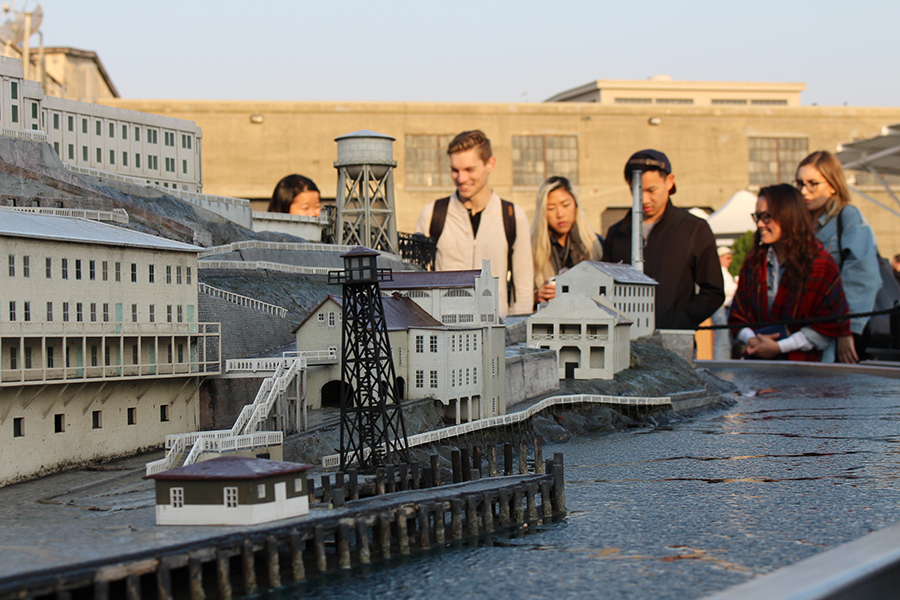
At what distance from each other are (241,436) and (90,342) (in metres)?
7.34

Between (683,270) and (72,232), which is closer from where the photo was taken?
(72,232)

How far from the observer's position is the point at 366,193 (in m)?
75.1

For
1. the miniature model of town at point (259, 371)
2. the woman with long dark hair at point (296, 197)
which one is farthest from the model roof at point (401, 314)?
the woman with long dark hair at point (296, 197)

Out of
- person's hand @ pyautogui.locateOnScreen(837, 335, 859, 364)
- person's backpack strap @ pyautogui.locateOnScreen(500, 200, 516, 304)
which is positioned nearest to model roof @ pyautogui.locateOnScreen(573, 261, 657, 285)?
person's backpack strap @ pyautogui.locateOnScreen(500, 200, 516, 304)

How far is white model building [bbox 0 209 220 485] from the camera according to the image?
3812 centimetres

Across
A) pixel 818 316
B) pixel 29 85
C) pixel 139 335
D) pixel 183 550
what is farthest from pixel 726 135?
pixel 183 550

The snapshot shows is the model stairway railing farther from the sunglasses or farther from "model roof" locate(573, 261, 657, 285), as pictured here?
the sunglasses

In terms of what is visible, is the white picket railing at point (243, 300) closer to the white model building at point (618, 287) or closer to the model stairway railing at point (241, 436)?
the model stairway railing at point (241, 436)

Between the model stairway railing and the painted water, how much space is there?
8866mm

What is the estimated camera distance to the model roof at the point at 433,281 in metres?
54.8

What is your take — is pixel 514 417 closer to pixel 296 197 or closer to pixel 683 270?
pixel 683 270

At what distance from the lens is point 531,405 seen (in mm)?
57938

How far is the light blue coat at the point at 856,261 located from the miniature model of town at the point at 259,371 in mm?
7454

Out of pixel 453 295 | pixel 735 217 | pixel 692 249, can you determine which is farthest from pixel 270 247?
pixel 735 217
